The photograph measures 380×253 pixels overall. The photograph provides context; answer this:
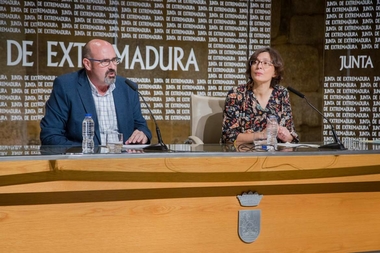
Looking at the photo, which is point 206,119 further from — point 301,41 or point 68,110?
point 301,41

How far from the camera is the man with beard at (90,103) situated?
118 inches

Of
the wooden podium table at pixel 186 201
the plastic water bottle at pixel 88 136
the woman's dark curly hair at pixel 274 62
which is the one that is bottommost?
the wooden podium table at pixel 186 201

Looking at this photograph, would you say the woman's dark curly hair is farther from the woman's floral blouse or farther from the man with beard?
the man with beard

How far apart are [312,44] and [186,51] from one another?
1.12 m

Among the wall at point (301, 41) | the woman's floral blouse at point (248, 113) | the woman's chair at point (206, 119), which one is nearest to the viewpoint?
the woman's floral blouse at point (248, 113)

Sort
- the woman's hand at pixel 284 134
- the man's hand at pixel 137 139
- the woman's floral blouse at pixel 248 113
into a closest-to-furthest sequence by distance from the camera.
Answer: the man's hand at pixel 137 139 < the woman's hand at pixel 284 134 < the woman's floral blouse at pixel 248 113

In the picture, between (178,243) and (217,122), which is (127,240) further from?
(217,122)

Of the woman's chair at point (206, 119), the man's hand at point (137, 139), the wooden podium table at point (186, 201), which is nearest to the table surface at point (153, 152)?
the wooden podium table at point (186, 201)

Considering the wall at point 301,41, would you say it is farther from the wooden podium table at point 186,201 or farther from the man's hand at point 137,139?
the wooden podium table at point 186,201

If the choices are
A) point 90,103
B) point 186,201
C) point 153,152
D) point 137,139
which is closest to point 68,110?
point 90,103

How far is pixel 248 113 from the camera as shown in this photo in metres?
3.42

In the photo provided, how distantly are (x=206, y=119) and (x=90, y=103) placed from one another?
3.06ft

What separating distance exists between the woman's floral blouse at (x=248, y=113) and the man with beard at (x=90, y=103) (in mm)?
545

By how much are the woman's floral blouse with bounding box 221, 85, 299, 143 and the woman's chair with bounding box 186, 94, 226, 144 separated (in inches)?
10.2
